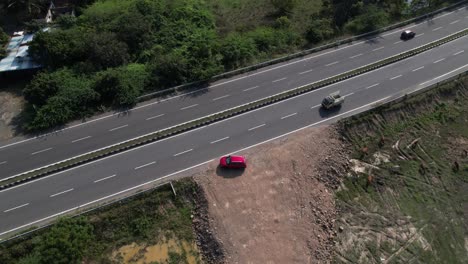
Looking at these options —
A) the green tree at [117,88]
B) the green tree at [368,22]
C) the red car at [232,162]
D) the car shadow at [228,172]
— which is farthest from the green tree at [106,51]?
the green tree at [368,22]

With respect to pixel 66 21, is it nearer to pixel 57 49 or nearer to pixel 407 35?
pixel 57 49

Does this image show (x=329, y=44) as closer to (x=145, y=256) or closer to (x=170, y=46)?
(x=170, y=46)

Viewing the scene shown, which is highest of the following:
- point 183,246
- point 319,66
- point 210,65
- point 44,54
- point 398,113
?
point 44,54

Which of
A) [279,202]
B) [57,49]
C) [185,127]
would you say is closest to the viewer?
[279,202]

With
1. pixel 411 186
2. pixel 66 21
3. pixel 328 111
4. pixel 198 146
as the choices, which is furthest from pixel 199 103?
pixel 411 186

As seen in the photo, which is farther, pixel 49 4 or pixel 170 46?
pixel 49 4

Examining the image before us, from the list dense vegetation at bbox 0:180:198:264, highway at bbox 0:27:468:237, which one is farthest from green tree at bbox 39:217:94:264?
highway at bbox 0:27:468:237

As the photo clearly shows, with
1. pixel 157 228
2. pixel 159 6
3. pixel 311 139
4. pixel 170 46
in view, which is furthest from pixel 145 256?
pixel 159 6
